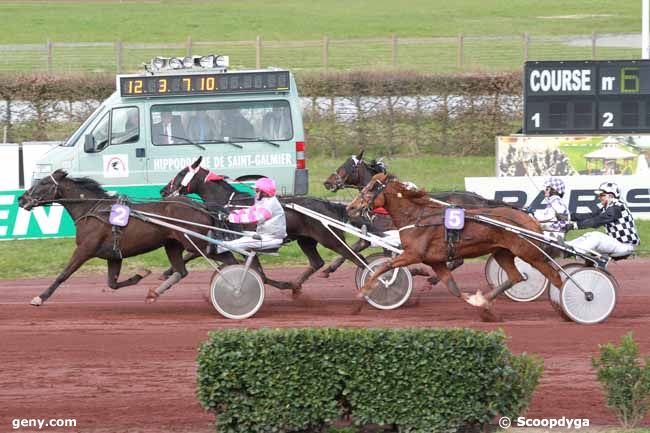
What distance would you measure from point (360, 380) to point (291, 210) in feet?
16.9

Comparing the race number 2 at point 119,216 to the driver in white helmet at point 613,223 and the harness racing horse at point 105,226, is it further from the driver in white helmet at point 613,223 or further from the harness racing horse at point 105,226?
the driver in white helmet at point 613,223

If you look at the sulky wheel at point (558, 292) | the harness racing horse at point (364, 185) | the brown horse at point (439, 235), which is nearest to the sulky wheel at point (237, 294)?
the brown horse at point (439, 235)

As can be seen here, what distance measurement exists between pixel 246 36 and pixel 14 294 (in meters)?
29.1

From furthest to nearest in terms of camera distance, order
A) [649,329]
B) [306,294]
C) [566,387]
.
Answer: [306,294] < [649,329] < [566,387]

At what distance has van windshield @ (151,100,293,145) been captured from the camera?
18.0m

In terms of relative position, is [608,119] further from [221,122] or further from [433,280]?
[433,280]

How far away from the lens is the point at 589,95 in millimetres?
19594

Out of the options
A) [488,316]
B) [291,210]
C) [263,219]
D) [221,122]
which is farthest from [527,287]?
[221,122]

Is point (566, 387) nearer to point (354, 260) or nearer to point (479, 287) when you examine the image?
point (354, 260)

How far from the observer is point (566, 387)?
31.9 feet

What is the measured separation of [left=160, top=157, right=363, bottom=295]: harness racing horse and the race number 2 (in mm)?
951

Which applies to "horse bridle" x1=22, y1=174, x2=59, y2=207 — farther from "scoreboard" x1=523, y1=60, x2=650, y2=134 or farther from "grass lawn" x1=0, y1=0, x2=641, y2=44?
"grass lawn" x1=0, y1=0, x2=641, y2=44

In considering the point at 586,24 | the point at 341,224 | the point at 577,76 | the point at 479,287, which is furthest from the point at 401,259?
the point at 586,24

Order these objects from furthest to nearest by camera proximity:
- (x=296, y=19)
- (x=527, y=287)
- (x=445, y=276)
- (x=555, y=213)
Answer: (x=296, y=19)
(x=527, y=287)
(x=555, y=213)
(x=445, y=276)
